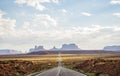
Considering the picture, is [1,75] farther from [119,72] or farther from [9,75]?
[119,72]

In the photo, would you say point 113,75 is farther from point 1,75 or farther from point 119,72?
point 1,75

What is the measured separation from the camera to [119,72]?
4922cm

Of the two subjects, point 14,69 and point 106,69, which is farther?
point 14,69

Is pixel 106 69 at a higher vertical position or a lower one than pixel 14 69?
lower

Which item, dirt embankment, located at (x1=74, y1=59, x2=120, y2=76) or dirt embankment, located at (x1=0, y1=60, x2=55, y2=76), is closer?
dirt embankment, located at (x1=74, y1=59, x2=120, y2=76)

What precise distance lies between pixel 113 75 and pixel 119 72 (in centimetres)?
148

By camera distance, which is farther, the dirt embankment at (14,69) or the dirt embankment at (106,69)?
the dirt embankment at (14,69)

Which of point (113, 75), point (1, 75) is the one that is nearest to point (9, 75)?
point (1, 75)

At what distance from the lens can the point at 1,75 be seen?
161 feet

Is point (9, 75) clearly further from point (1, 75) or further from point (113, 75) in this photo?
point (113, 75)

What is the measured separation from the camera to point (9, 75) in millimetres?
52531

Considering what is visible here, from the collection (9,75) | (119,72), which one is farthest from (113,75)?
(9,75)

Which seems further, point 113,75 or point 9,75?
point 9,75

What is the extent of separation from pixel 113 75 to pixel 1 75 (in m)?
18.5
